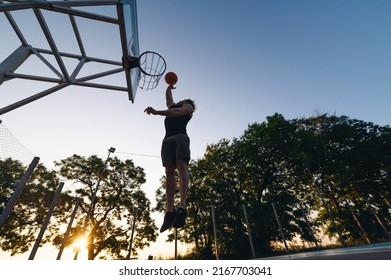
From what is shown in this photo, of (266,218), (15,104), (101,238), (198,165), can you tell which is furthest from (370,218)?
(15,104)

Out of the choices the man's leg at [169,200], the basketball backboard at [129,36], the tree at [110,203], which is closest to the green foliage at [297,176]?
the tree at [110,203]

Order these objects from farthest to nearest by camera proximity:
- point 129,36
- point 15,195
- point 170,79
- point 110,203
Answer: point 110,203 → point 129,36 → point 15,195 → point 170,79

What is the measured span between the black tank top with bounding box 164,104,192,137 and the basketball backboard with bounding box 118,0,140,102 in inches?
86.6

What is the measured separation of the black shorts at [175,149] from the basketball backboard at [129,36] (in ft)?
8.38

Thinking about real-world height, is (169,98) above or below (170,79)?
below

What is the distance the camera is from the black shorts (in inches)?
109

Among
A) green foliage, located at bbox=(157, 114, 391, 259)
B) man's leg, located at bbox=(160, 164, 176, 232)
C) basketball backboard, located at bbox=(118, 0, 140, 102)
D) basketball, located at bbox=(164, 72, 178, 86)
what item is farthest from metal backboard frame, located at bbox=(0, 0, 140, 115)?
green foliage, located at bbox=(157, 114, 391, 259)

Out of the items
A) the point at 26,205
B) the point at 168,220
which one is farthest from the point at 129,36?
the point at 26,205

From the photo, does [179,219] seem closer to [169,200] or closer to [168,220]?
[168,220]

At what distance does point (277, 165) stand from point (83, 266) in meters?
25.6

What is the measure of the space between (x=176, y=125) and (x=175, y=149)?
0.34m

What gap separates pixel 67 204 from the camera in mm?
21594

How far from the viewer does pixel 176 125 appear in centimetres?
302

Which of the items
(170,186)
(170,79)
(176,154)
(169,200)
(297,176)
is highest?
(297,176)
